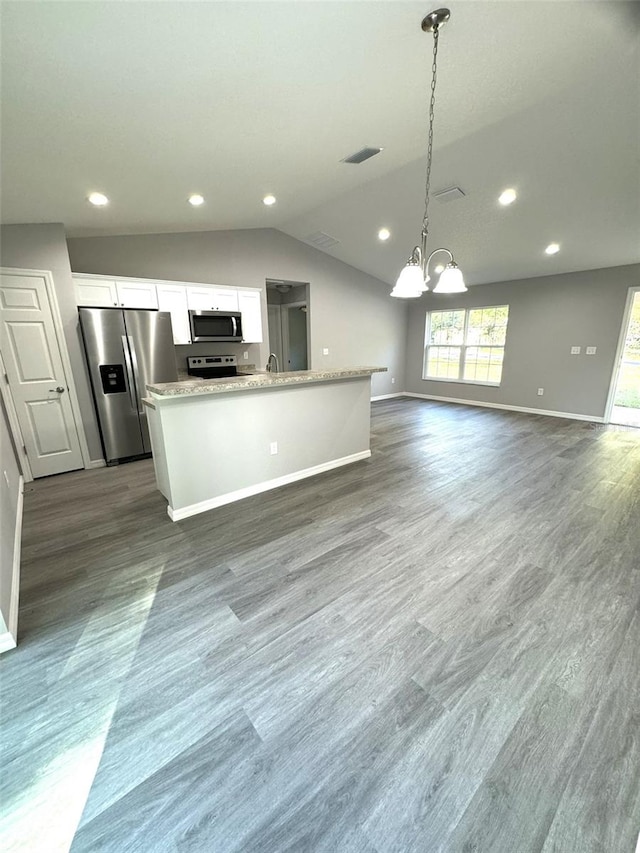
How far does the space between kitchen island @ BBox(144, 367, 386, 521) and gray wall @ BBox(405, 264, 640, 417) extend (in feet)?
14.3

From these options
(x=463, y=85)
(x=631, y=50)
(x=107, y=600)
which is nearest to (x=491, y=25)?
(x=463, y=85)

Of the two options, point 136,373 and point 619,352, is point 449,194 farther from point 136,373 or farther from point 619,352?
point 136,373

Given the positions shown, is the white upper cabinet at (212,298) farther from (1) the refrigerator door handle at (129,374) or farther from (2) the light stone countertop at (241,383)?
(2) the light stone countertop at (241,383)

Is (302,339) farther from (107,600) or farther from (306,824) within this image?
(306,824)

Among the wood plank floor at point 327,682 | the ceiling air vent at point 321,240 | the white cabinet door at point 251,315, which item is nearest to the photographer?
the wood plank floor at point 327,682

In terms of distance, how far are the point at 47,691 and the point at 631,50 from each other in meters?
4.85

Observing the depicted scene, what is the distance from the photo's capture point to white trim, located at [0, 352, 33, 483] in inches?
130

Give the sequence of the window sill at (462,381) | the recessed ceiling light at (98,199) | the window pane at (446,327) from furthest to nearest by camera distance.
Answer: the window pane at (446,327)
the window sill at (462,381)
the recessed ceiling light at (98,199)

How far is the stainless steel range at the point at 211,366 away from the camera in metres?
4.70

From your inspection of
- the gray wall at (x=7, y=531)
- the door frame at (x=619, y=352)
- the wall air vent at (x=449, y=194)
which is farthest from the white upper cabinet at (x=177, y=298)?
the door frame at (x=619, y=352)

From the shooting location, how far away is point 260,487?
3258 millimetres

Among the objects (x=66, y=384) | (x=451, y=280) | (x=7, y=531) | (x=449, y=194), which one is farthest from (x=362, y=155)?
(x=7, y=531)

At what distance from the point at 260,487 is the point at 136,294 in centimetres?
284

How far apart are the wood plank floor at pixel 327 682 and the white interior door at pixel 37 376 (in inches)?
44.4
